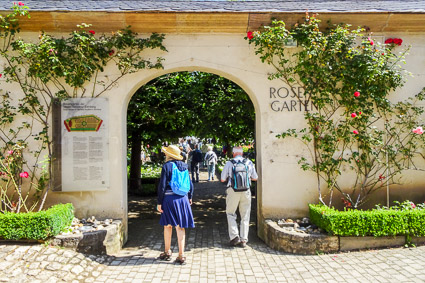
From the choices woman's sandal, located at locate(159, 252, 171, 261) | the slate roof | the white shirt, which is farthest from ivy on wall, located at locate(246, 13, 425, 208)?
woman's sandal, located at locate(159, 252, 171, 261)

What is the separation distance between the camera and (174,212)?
4727 millimetres

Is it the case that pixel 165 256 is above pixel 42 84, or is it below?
below

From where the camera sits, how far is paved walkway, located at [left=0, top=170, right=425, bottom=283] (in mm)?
4211

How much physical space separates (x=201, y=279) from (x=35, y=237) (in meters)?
A: 2.47

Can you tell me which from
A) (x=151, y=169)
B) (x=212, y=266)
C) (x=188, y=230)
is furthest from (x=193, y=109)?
(x=151, y=169)

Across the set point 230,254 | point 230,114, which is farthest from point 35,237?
point 230,114

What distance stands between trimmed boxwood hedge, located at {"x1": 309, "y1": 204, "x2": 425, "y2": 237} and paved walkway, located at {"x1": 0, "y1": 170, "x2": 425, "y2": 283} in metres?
0.28

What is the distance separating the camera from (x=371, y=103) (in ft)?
19.4

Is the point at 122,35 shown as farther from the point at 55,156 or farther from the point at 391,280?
the point at 391,280

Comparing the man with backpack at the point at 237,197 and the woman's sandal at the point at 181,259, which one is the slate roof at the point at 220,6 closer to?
the man with backpack at the point at 237,197

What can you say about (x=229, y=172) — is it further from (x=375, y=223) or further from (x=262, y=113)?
(x=375, y=223)

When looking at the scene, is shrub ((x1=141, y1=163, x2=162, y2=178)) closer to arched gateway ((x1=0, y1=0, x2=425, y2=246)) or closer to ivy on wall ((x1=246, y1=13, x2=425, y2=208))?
arched gateway ((x1=0, y1=0, x2=425, y2=246))

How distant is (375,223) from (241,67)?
3395 millimetres

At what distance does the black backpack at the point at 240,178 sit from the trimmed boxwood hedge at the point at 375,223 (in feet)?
4.31
